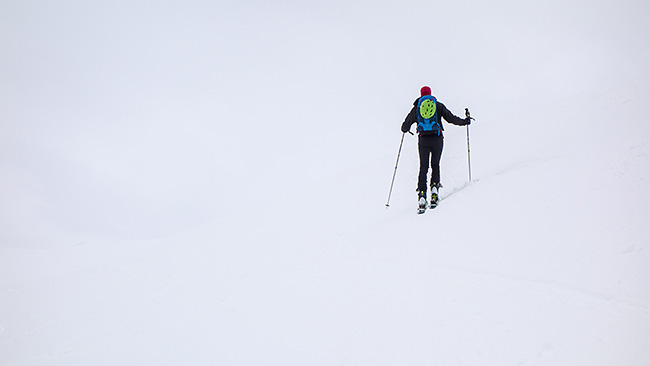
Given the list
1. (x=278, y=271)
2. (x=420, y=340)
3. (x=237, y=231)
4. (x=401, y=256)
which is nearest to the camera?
(x=420, y=340)

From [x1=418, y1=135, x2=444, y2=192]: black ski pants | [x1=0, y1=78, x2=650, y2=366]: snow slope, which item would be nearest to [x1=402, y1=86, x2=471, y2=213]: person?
[x1=418, y1=135, x2=444, y2=192]: black ski pants

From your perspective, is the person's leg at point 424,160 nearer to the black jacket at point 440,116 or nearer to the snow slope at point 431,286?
the black jacket at point 440,116

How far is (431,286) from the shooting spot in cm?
409

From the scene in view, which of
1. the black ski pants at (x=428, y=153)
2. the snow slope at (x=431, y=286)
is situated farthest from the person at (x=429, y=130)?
the snow slope at (x=431, y=286)

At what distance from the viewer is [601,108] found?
31.8ft

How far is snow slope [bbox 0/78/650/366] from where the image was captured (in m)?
2.96

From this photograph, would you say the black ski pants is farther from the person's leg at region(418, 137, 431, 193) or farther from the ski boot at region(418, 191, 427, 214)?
the ski boot at region(418, 191, 427, 214)

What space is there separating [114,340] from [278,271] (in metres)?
3.17

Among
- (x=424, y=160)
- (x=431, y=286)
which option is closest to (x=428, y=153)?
(x=424, y=160)

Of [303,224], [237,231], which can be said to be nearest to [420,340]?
[303,224]

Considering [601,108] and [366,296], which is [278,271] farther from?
[601,108]

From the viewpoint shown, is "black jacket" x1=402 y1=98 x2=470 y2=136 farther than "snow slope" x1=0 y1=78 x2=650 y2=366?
Yes

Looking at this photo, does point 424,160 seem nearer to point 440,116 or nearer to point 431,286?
point 440,116

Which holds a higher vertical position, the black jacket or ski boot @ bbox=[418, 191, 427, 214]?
the black jacket
